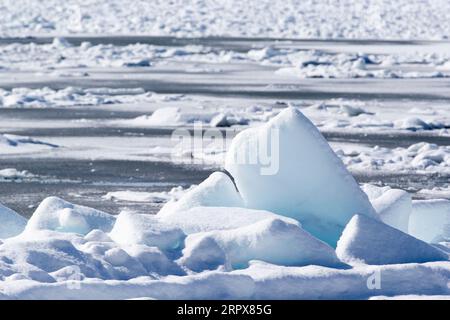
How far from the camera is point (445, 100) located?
1730 cm

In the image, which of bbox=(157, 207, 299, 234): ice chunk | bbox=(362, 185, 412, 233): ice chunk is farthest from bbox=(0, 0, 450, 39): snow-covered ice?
bbox=(157, 207, 299, 234): ice chunk

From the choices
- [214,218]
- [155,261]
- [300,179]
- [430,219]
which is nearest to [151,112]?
[430,219]

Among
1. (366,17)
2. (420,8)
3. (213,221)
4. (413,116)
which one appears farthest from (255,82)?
(420,8)

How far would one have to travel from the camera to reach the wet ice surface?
1008 cm

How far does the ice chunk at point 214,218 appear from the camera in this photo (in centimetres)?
617

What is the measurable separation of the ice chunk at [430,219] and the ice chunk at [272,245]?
1.36 m

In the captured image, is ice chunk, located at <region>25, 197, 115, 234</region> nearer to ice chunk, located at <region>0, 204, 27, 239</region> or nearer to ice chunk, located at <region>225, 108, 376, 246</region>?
ice chunk, located at <region>0, 204, 27, 239</region>

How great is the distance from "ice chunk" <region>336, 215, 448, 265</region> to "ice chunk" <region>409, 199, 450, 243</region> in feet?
3.34

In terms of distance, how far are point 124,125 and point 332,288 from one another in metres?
8.85

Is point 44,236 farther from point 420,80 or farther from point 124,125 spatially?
point 420,80

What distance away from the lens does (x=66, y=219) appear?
6398 millimetres

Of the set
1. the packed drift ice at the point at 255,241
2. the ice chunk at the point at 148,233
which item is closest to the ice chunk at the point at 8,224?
the packed drift ice at the point at 255,241

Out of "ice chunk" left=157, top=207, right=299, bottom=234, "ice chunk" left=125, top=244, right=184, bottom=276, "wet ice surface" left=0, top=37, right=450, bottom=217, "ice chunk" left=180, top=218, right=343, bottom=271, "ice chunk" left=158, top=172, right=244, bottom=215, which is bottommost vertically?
"ice chunk" left=125, top=244, right=184, bottom=276

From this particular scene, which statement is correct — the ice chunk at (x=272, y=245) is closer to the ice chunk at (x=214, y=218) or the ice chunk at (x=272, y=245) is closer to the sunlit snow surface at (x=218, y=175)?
the sunlit snow surface at (x=218, y=175)
